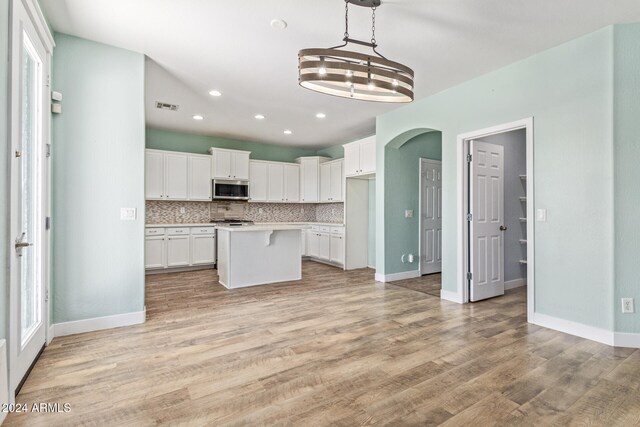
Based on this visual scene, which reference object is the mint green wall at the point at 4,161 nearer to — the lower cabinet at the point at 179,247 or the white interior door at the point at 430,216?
the lower cabinet at the point at 179,247

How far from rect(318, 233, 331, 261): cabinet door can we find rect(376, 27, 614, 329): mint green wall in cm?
395

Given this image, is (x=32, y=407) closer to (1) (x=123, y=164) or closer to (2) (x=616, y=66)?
(1) (x=123, y=164)

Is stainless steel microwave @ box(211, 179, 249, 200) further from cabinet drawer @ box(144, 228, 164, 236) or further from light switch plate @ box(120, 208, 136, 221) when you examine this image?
light switch plate @ box(120, 208, 136, 221)

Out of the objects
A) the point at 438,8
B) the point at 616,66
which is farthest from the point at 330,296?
the point at 616,66

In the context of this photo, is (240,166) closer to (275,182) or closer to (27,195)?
(275,182)

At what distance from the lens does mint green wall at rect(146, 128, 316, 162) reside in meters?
6.56

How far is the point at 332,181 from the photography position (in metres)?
7.20

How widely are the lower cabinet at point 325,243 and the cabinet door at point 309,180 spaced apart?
71cm

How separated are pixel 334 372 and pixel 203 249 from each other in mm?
4868

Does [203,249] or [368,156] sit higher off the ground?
[368,156]

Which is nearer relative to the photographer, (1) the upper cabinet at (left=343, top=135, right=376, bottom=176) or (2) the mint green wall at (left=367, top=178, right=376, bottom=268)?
(1) the upper cabinet at (left=343, top=135, right=376, bottom=176)

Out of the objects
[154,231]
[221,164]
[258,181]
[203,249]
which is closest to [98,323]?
[154,231]

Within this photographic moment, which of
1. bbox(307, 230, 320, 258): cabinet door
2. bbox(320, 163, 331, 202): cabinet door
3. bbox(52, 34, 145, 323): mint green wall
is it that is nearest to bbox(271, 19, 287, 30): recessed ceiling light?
bbox(52, 34, 145, 323): mint green wall

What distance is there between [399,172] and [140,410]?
4.68 metres
